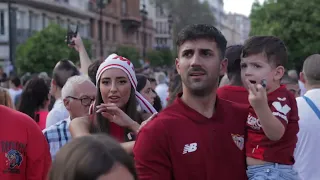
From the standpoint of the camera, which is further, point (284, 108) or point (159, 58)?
point (159, 58)

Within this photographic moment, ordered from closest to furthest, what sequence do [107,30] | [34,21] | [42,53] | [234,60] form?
[234,60]
[42,53]
[34,21]
[107,30]

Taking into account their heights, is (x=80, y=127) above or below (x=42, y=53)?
above

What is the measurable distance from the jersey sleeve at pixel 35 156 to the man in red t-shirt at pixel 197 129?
796 mm

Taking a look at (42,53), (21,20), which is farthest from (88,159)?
(21,20)

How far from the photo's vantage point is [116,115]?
386cm

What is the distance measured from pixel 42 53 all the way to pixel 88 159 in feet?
124

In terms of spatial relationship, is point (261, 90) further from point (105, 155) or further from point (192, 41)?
point (105, 155)

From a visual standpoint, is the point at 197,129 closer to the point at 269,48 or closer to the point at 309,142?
the point at 269,48

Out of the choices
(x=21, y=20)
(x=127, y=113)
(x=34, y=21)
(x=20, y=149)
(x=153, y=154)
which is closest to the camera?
(x=153, y=154)

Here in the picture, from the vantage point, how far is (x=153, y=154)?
125 inches

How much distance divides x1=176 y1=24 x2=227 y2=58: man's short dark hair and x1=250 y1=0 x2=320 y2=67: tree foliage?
3966 cm

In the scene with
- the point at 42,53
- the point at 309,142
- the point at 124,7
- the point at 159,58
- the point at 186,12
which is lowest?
the point at 159,58

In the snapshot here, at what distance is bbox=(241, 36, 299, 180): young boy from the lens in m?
3.35

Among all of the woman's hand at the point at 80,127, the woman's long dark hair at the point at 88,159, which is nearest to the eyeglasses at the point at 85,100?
the woman's hand at the point at 80,127
